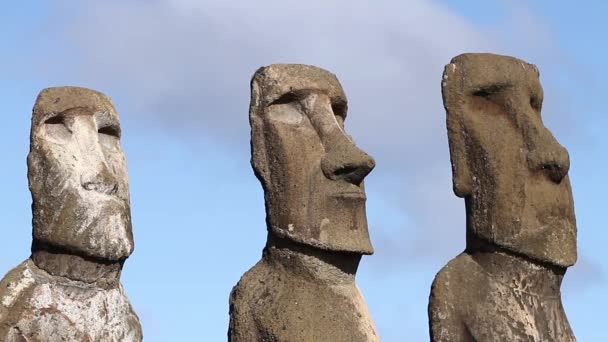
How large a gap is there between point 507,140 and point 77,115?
3703mm

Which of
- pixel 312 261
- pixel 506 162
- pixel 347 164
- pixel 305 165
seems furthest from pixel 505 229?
pixel 305 165

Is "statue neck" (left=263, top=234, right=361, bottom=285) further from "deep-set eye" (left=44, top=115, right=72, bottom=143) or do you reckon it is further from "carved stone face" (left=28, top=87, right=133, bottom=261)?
"deep-set eye" (left=44, top=115, right=72, bottom=143)

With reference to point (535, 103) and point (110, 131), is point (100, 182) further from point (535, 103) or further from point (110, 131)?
point (535, 103)

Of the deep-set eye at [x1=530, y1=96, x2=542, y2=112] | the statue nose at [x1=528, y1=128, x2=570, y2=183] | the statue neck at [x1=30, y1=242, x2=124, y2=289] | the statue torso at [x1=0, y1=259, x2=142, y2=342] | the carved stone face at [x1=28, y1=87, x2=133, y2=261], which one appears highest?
the deep-set eye at [x1=530, y1=96, x2=542, y2=112]

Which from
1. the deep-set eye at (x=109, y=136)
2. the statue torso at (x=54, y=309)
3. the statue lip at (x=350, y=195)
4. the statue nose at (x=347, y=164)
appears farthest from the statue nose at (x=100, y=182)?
the statue lip at (x=350, y=195)

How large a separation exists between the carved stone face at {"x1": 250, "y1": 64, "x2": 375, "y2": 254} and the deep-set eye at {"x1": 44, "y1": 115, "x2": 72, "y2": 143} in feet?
5.35

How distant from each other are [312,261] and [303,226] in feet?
1.00

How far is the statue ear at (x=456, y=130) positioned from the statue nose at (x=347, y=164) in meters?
0.67

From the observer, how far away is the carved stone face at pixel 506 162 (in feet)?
57.2

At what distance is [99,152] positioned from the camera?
60.5ft

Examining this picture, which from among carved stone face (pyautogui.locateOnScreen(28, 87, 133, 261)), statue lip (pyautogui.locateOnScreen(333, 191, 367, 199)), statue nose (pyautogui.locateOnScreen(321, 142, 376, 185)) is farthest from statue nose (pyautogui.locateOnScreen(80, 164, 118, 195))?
statue lip (pyautogui.locateOnScreen(333, 191, 367, 199))

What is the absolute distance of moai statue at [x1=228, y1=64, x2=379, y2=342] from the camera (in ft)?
57.4

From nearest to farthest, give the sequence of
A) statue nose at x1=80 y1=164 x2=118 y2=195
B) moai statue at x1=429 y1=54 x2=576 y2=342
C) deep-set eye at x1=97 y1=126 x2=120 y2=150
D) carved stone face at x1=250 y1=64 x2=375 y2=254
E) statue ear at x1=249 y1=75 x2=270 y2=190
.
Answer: moai statue at x1=429 y1=54 x2=576 y2=342, carved stone face at x1=250 y1=64 x2=375 y2=254, statue ear at x1=249 y1=75 x2=270 y2=190, statue nose at x1=80 y1=164 x2=118 y2=195, deep-set eye at x1=97 y1=126 x2=120 y2=150

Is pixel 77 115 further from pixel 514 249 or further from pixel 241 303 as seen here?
pixel 514 249
